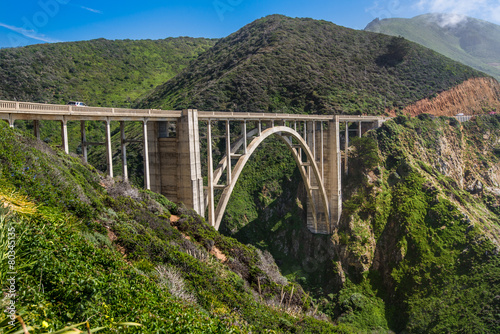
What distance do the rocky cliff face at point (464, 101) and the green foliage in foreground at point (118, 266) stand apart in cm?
4409

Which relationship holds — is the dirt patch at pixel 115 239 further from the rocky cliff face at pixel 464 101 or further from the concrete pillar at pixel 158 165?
the rocky cliff face at pixel 464 101

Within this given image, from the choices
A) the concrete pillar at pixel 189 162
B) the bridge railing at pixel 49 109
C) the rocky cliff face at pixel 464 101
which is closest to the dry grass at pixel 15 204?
the bridge railing at pixel 49 109

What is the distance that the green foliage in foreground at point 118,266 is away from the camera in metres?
5.09

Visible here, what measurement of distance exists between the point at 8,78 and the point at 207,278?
53117 mm

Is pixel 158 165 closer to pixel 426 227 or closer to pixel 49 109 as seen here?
pixel 49 109

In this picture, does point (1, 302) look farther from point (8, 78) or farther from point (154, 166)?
point (8, 78)

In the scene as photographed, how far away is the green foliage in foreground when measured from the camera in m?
5.09

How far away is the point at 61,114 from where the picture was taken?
12.1 metres

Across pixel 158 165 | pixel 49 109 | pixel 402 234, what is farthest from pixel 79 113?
pixel 402 234

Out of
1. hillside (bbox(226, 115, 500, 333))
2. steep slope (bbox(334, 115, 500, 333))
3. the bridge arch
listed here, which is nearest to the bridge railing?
the bridge arch

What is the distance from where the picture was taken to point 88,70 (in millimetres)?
62531

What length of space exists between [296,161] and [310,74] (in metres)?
28.3

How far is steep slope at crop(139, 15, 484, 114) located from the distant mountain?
8484 cm

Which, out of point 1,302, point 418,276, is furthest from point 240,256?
point 418,276
